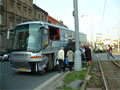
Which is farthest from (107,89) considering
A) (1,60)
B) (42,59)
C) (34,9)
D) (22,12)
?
(34,9)

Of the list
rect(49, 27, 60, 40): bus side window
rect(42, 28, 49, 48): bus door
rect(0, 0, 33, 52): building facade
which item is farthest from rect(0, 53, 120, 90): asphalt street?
rect(0, 0, 33, 52): building facade

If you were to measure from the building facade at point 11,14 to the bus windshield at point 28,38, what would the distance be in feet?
52.8

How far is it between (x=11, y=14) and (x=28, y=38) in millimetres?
24737

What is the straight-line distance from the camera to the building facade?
2983 centimetres

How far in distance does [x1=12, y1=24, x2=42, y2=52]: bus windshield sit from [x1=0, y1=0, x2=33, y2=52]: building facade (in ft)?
52.8

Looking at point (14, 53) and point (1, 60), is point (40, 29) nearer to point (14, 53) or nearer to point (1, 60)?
point (14, 53)

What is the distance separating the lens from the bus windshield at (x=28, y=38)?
9.75m

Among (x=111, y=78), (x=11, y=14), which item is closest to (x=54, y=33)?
(x=111, y=78)

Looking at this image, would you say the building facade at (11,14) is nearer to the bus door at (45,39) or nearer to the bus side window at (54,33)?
the bus side window at (54,33)

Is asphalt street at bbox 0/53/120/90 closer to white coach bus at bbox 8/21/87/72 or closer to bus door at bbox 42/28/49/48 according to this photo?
white coach bus at bbox 8/21/87/72

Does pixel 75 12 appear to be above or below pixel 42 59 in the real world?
above

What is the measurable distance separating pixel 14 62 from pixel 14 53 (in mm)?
547

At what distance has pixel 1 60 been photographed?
19.7 meters

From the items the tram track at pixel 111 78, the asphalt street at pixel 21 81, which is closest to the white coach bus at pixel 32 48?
the asphalt street at pixel 21 81
